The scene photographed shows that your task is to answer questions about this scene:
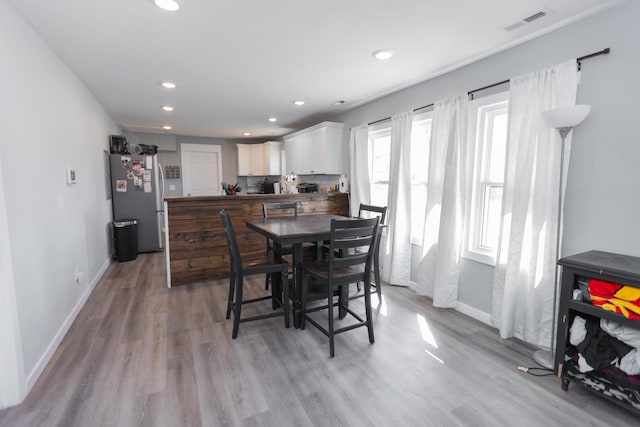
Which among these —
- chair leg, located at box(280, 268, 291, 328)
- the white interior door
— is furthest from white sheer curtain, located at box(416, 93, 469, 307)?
the white interior door

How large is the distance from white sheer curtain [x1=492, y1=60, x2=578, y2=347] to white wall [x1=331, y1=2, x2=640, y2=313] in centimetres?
10

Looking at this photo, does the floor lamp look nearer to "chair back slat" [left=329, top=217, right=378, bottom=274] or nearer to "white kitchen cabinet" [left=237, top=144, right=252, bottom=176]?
"chair back slat" [left=329, top=217, right=378, bottom=274]

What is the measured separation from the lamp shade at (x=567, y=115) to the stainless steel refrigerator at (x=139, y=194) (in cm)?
545

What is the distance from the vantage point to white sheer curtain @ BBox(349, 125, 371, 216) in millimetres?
4246

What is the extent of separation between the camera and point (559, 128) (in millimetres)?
1946

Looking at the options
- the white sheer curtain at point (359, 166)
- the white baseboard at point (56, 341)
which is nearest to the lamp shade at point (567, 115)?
the white sheer curtain at point (359, 166)

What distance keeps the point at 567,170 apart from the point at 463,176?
34.1 inches

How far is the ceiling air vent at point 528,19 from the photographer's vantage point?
1.98 metres

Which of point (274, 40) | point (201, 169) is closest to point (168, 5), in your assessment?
point (274, 40)

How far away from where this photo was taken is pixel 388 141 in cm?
411

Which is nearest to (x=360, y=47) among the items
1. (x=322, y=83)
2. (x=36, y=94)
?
(x=322, y=83)

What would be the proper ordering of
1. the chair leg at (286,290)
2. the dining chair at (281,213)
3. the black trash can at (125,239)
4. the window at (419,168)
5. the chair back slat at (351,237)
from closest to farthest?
the chair back slat at (351,237)
the chair leg at (286,290)
the dining chair at (281,213)
the window at (419,168)
the black trash can at (125,239)

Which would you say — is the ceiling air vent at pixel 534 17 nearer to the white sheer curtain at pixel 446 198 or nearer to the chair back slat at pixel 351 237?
the white sheer curtain at pixel 446 198

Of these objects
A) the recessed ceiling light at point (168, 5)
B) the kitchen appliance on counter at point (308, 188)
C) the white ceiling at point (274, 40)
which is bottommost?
the kitchen appliance on counter at point (308, 188)
